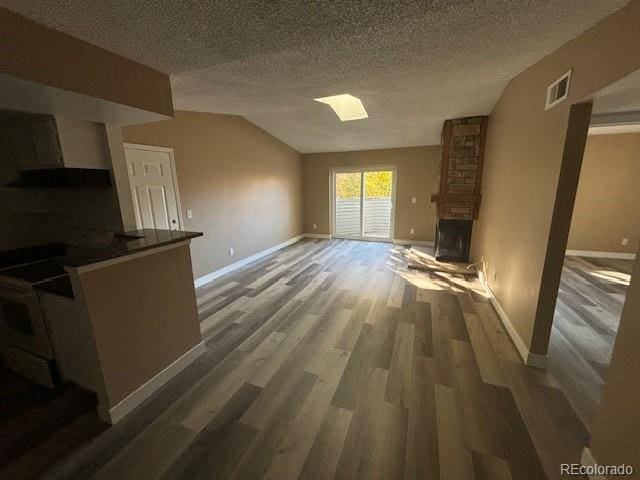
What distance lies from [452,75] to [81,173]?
3.30 meters

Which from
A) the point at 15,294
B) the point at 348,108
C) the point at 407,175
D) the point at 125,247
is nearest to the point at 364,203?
the point at 407,175

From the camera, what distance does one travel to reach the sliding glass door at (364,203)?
6223mm

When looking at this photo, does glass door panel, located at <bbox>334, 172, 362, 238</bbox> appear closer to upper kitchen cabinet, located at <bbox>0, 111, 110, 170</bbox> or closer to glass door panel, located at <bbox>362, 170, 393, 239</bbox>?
glass door panel, located at <bbox>362, 170, 393, 239</bbox>

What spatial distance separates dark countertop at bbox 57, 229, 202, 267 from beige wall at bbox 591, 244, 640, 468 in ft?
8.63

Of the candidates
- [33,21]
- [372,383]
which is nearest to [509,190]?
[372,383]

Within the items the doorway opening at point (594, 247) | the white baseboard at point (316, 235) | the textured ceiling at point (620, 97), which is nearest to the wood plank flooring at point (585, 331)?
the doorway opening at point (594, 247)

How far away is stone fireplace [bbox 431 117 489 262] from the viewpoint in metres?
4.16

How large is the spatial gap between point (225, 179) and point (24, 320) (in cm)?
298

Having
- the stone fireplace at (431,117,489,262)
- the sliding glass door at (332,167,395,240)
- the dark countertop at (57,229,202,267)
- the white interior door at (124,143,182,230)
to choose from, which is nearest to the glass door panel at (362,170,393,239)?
the sliding glass door at (332,167,395,240)

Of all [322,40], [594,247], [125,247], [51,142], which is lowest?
[594,247]

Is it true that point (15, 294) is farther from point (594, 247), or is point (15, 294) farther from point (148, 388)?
point (594, 247)

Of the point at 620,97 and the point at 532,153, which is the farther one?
the point at 532,153

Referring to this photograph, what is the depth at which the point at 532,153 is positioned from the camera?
86.5 inches

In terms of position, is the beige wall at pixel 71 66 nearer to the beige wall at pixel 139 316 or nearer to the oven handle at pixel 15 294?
the beige wall at pixel 139 316
